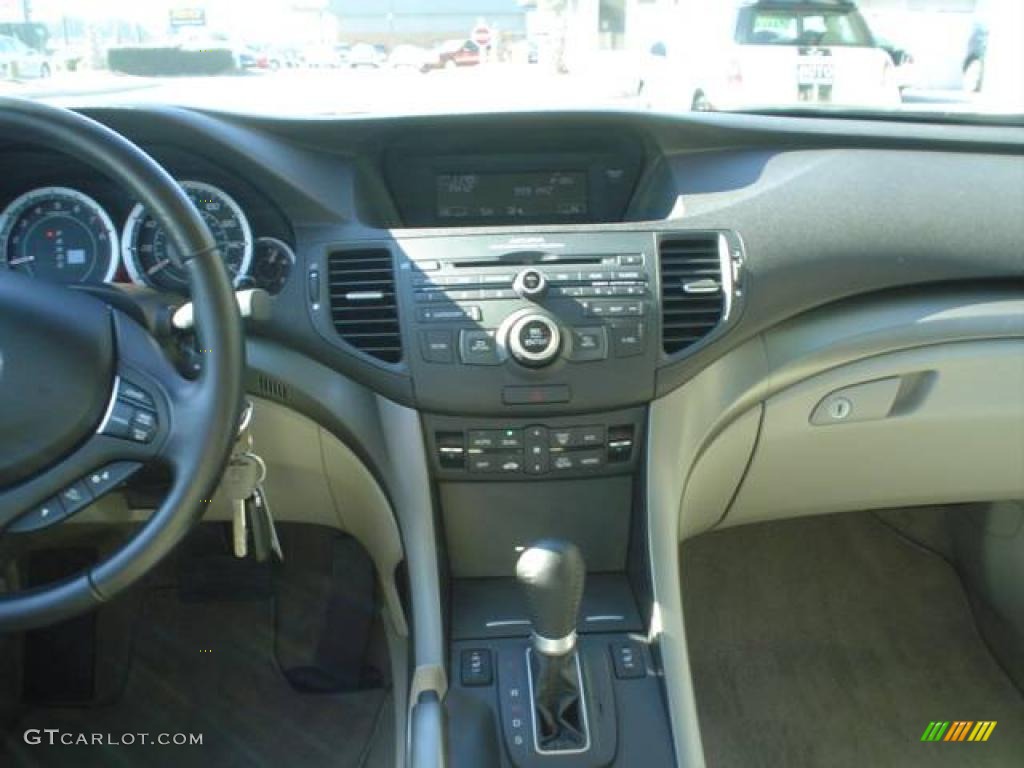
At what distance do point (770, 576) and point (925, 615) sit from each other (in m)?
0.42

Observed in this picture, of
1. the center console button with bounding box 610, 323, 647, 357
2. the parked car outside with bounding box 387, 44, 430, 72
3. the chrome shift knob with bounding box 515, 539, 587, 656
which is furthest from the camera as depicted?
the parked car outside with bounding box 387, 44, 430, 72

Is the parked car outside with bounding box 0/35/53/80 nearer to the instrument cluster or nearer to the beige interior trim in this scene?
the instrument cluster

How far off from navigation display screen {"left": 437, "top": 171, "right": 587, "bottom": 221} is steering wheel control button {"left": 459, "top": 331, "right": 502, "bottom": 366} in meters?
0.42

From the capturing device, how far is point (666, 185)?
200cm

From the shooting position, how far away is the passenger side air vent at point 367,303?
1.76 meters

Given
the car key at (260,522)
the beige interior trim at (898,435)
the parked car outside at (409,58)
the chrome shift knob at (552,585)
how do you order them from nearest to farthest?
the chrome shift knob at (552,585) < the car key at (260,522) < the beige interior trim at (898,435) < the parked car outside at (409,58)

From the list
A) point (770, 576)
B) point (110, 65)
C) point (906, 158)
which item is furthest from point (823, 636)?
point (110, 65)

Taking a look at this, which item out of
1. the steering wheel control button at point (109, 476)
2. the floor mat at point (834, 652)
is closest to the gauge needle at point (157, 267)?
the steering wheel control button at point (109, 476)

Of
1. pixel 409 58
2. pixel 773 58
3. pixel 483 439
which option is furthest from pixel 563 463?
pixel 773 58

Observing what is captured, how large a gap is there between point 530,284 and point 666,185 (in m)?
0.47

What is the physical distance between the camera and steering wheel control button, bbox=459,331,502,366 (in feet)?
5.62

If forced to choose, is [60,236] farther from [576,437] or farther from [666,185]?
[666,185]

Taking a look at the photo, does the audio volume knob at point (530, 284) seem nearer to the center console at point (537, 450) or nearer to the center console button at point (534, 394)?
the center console at point (537, 450)

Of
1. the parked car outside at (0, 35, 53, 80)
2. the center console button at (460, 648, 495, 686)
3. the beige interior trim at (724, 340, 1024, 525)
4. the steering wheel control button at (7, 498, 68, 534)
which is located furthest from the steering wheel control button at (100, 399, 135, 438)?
the parked car outside at (0, 35, 53, 80)
